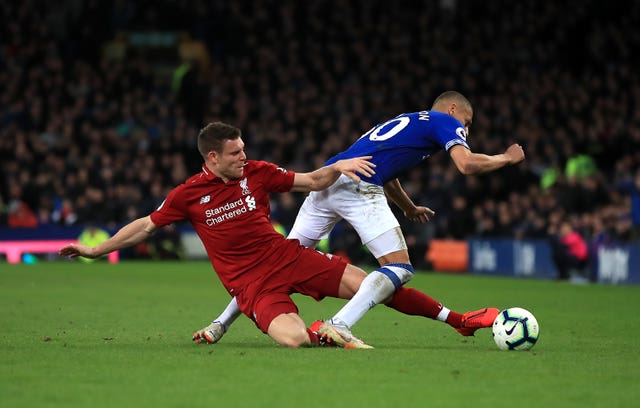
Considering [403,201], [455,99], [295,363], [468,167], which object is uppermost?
[455,99]

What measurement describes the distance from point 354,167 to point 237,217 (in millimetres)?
968

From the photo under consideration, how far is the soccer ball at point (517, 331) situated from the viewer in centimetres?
838

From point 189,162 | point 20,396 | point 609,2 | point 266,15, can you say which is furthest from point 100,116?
point 20,396

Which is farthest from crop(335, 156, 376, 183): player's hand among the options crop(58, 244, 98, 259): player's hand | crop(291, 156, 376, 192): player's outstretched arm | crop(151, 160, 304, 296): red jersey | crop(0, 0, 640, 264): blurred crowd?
crop(0, 0, 640, 264): blurred crowd

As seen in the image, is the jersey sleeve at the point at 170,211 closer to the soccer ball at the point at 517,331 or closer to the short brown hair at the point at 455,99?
the short brown hair at the point at 455,99

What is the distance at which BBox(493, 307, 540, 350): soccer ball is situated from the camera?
8375 mm

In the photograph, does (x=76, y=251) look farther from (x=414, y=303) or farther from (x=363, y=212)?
(x=414, y=303)

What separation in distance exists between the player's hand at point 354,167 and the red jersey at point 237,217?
16.2 inches

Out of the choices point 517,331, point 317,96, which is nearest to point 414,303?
point 517,331

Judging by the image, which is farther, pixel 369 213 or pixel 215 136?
pixel 369 213

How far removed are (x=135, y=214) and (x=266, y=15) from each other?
355 inches

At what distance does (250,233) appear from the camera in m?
8.84

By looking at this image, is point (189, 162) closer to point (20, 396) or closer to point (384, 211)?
point (384, 211)

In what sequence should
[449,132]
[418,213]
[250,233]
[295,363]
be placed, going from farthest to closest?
[418,213] → [250,233] → [449,132] → [295,363]
